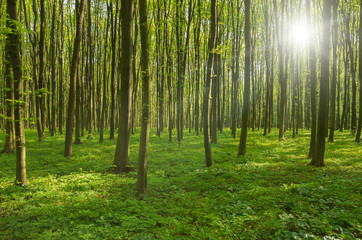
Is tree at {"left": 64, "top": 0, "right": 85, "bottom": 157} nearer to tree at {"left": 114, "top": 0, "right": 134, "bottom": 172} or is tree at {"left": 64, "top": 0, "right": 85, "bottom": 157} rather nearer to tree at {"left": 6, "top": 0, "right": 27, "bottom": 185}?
tree at {"left": 114, "top": 0, "right": 134, "bottom": 172}

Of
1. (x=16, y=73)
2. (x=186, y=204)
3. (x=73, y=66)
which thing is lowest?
(x=186, y=204)

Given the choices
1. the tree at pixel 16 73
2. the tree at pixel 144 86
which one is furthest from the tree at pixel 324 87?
the tree at pixel 16 73

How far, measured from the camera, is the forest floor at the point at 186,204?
12.1 ft

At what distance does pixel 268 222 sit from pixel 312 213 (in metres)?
1.24

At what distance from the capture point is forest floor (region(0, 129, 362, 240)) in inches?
145

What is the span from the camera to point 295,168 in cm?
831

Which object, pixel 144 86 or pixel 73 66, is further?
pixel 73 66

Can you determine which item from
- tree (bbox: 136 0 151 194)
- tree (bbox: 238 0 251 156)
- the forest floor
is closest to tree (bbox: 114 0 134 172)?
the forest floor

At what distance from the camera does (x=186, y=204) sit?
5074 millimetres

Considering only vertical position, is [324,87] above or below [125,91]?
above

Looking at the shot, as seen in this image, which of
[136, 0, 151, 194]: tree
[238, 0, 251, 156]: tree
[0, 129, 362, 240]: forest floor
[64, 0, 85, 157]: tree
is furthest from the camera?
[238, 0, 251, 156]: tree

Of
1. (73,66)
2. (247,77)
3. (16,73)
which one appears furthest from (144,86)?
(247,77)

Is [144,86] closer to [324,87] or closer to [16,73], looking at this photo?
[16,73]

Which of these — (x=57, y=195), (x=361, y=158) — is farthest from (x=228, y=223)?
(x=361, y=158)
